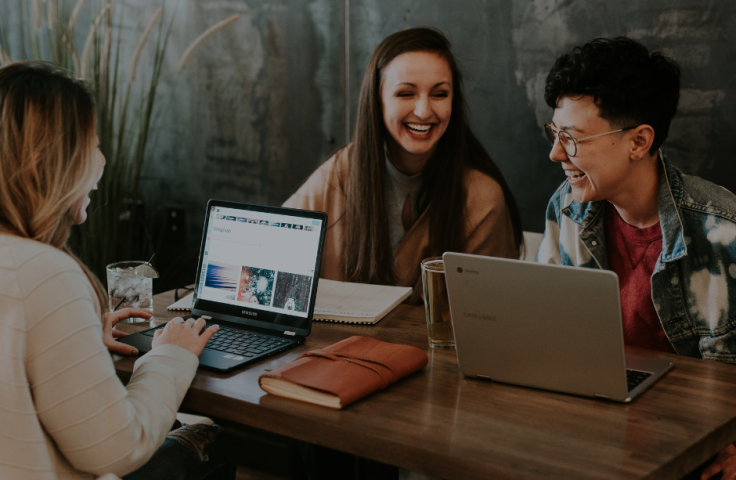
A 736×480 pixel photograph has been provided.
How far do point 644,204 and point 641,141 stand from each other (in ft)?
0.49

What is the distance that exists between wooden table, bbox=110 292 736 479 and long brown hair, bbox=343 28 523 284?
2.59 ft

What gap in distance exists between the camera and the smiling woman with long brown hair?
2.12 metres

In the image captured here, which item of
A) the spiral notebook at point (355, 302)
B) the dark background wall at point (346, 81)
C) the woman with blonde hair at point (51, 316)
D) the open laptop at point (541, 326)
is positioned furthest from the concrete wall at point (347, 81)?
the woman with blonde hair at point (51, 316)

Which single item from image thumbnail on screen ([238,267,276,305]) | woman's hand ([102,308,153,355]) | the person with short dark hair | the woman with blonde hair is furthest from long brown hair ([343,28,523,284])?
the woman with blonde hair

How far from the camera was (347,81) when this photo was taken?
2.87 metres

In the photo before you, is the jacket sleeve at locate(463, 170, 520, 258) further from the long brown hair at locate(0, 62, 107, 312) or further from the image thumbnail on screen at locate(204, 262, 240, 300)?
the long brown hair at locate(0, 62, 107, 312)

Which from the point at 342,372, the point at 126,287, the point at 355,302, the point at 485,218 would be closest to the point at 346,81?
the point at 485,218

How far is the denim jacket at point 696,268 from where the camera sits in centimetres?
151

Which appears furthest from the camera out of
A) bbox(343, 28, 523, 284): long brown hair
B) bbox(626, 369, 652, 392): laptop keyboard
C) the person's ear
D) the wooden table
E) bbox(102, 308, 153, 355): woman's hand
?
bbox(343, 28, 523, 284): long brown hair

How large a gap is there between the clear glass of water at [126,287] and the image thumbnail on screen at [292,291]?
0.32 metres

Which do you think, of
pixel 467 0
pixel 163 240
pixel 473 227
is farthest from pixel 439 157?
pixel 163 240

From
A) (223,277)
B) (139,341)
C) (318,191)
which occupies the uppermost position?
(318,191)

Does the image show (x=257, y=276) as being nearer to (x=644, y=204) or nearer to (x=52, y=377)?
(x=52, y=377)

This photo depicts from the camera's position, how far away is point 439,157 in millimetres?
2217
